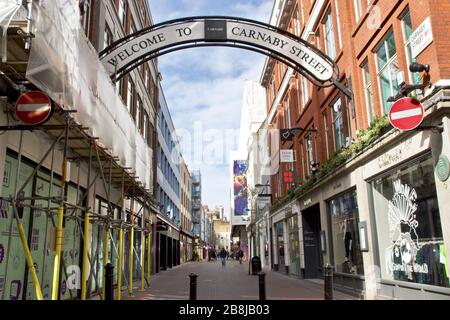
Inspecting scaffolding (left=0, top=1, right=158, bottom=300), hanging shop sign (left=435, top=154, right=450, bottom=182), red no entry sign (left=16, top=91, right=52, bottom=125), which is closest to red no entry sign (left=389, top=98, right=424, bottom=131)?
hanging shop sign (left=435, top=154, right=450, bottom=182)

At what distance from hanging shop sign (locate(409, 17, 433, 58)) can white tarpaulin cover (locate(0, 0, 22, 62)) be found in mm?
7820

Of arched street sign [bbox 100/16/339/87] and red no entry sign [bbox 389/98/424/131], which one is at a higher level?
arched street sign [bbox 100/16/339/87]

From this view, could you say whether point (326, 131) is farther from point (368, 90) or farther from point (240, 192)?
point (240, 192)

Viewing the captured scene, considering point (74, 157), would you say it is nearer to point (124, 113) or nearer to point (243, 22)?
point (124, 113)

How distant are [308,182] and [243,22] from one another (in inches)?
322

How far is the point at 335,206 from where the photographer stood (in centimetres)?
1619

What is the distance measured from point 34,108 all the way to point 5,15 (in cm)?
149

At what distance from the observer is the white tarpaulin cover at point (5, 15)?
19.8 ft

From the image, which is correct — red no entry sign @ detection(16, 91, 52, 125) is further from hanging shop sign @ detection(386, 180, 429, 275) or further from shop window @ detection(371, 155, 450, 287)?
hanging shop sign @ detection(386, 180, 429, 275)

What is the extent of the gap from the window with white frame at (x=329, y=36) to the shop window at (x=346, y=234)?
5.87 m

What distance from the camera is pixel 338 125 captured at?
16281 millimetres

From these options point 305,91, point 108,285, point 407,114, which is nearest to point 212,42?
point 407,114

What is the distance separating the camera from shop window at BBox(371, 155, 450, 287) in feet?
30.2
